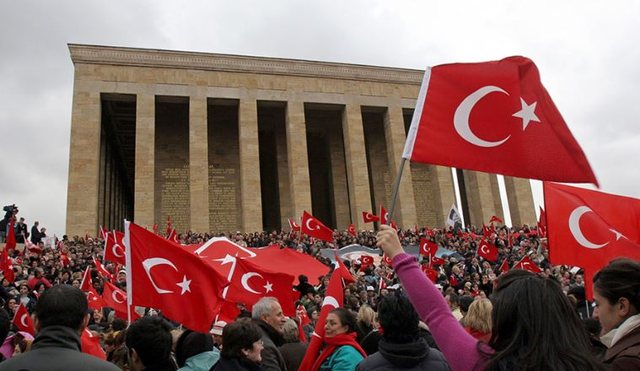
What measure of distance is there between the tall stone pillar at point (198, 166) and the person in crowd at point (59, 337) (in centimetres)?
2798

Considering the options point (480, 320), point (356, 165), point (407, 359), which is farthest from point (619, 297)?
point (356, 165)

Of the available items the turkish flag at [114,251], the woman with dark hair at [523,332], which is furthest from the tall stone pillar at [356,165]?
the woman with dark hair at [523,332]

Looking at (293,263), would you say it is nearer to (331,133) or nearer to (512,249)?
(512,249)

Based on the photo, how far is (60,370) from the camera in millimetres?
2320

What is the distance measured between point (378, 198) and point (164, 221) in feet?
47.6

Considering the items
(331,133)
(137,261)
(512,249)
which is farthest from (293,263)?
(331,133)

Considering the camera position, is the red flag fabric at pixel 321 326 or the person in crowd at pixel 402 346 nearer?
the person in crowd at pixel 402 346

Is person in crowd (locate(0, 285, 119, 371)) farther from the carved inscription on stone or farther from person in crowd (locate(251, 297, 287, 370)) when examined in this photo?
the carved inscription on stone

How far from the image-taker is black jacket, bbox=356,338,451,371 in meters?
2.90

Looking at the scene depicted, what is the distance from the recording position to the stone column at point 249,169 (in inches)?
1235

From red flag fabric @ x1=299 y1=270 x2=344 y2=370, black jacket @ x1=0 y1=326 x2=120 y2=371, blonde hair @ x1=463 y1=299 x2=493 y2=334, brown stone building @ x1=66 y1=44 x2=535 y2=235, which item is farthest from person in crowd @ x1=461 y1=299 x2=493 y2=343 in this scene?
brown stone building @ x1=66 y1=44 x2=535 y2=235

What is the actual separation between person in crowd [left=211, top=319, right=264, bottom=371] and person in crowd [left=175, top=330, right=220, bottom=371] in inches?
20.3

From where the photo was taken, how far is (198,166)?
31.4m

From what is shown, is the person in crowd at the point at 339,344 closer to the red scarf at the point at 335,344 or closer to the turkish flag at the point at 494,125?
the red scarf at the point at 335,344
